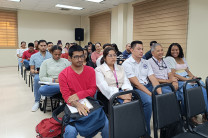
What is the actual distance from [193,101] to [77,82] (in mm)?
1235

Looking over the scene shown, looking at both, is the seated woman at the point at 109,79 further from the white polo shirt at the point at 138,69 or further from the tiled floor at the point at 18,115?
the tiled floor at the point at 18,115

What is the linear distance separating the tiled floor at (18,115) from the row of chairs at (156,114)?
1.04 meters

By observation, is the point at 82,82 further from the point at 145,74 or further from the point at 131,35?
the point at 131,35

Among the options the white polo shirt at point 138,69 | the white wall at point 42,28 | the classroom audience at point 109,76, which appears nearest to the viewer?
the classroom audience at point 109,76

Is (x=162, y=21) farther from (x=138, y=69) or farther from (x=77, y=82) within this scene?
(x=77, y=82)

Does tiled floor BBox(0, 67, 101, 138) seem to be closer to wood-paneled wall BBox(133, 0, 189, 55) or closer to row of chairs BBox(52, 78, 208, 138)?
row of chairs BBox(52, 78, 208, 138)

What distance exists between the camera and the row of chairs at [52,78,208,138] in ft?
3.98

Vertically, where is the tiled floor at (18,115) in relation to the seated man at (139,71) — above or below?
below

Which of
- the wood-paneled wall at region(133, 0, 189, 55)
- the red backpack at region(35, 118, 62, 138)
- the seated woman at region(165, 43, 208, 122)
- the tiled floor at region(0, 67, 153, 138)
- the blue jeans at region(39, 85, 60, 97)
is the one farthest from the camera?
the wood-paneled wall at region(133, 0, 189, 55)

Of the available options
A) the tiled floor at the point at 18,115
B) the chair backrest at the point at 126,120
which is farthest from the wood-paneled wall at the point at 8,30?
the chair backrest at the point at 126,120

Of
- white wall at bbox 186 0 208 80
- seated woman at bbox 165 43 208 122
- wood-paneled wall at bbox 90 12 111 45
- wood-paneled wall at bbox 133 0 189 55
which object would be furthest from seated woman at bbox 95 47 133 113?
wood-paneled wall at bbox 90 12 111 45

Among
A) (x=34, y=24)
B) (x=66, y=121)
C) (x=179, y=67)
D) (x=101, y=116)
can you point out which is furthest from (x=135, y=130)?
(x=34, y=24)

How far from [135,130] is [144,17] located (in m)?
5.83

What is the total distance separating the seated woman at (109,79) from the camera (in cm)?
211
